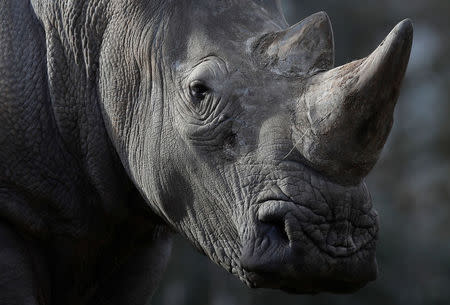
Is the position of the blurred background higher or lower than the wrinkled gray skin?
lower

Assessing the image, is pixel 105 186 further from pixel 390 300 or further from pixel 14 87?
pixel 390 300

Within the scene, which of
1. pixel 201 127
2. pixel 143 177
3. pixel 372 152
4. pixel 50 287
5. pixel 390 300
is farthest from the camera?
pixel 390 300

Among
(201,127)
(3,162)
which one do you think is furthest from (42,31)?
(201,127)

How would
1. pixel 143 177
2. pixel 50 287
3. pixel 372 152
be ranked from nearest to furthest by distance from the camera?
1. pixel 372 152
2. pixel 143 177
3. pixel 50 287

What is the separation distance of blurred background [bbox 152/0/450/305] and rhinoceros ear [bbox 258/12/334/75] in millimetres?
7719

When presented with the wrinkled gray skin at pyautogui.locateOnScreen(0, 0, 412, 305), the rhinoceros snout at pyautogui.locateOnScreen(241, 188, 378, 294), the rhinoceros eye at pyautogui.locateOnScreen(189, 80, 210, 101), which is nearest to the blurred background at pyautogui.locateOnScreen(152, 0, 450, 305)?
the wrinkled gray skin at pyautogui.locateOnScreen(0, 0, 412, 305)

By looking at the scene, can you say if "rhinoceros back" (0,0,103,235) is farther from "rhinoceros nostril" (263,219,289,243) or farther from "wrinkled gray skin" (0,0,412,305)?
"rhinoceros nostril" (263,219,289,243)

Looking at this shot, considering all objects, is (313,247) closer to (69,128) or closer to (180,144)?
(180,144)

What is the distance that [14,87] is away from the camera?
484 centimetres

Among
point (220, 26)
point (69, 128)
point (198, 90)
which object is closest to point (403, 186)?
point (69, 128)

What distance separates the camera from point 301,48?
14.1 feet

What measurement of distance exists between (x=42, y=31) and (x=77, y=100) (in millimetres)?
372

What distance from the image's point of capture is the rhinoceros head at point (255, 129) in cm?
399

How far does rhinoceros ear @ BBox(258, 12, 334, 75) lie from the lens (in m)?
4.30
